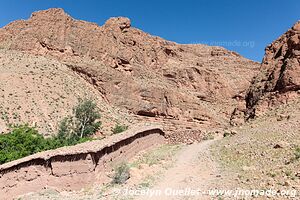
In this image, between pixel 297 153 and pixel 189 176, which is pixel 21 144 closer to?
pixel 189 176

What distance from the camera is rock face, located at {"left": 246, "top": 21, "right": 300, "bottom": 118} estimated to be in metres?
20.2

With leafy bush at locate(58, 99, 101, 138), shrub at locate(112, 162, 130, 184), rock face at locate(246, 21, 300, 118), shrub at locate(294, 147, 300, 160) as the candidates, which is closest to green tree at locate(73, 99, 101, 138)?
leafy bush at locate(58, 99, 101, 138)

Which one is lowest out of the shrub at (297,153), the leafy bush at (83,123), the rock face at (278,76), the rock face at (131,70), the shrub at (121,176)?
the shrub at (121,176)

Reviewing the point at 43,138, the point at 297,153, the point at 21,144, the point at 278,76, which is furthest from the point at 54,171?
the point at 278,76

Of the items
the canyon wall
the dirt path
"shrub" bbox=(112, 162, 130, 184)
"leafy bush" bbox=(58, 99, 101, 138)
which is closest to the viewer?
the dirt path

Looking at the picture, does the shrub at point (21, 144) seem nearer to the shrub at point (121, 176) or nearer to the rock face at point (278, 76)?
the shrub at point (121, 176)

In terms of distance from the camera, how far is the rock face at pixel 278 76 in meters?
20.2

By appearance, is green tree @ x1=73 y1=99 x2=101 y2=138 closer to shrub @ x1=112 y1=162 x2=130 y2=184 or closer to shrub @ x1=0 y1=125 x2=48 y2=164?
shrub @ x1=0 y1=125 x2=48 y2=164

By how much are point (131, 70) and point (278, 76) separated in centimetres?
3080

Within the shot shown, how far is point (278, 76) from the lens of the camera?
22.3 m

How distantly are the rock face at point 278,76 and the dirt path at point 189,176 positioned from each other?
30.4 feet

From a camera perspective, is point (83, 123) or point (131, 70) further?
point (131, 70)

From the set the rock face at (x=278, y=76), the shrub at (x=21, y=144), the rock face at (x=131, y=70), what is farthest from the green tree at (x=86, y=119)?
the rock face at (x=278, y=76)

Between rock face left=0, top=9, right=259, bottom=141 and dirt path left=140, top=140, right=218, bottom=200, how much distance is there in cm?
2741
